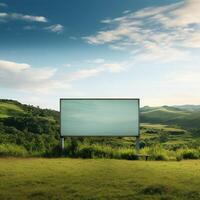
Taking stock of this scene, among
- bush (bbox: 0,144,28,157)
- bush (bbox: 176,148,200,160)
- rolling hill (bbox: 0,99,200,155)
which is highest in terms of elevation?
rolling hill (bbox: 0,99,200,155)

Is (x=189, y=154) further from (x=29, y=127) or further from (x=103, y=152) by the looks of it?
(x=29, y=127)

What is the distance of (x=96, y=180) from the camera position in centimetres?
1173

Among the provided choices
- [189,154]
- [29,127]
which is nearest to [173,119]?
[29,127]

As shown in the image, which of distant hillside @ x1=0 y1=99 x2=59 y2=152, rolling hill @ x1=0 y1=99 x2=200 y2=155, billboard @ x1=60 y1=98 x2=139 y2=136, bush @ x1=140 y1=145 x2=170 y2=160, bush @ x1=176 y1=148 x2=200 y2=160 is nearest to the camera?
bush @ x1=140 y1=145 x2=170 y2=160

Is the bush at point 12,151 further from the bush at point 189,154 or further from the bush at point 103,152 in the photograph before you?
the bush at point 189,154

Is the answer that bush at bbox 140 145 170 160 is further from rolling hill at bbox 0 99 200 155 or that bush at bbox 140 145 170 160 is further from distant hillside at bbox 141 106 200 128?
distant hillside at bbox 141 106 200 128

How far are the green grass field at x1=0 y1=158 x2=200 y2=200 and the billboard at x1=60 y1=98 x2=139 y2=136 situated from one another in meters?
2.82

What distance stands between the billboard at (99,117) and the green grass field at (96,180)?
9.24 feet

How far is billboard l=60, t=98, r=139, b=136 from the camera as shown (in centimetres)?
1928

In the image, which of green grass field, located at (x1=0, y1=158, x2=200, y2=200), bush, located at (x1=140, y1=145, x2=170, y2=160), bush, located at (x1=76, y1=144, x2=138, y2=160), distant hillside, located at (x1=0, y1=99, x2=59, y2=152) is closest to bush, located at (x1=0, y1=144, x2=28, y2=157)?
distant hillside, located at (x1=0, y1=99, x2=59, y2=152)

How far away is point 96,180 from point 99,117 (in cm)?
780

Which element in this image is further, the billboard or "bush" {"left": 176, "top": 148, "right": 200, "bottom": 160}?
the billboard

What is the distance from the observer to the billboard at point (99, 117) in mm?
19281

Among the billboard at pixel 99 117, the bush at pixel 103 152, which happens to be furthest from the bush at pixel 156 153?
the billboard at pixel 99 117
